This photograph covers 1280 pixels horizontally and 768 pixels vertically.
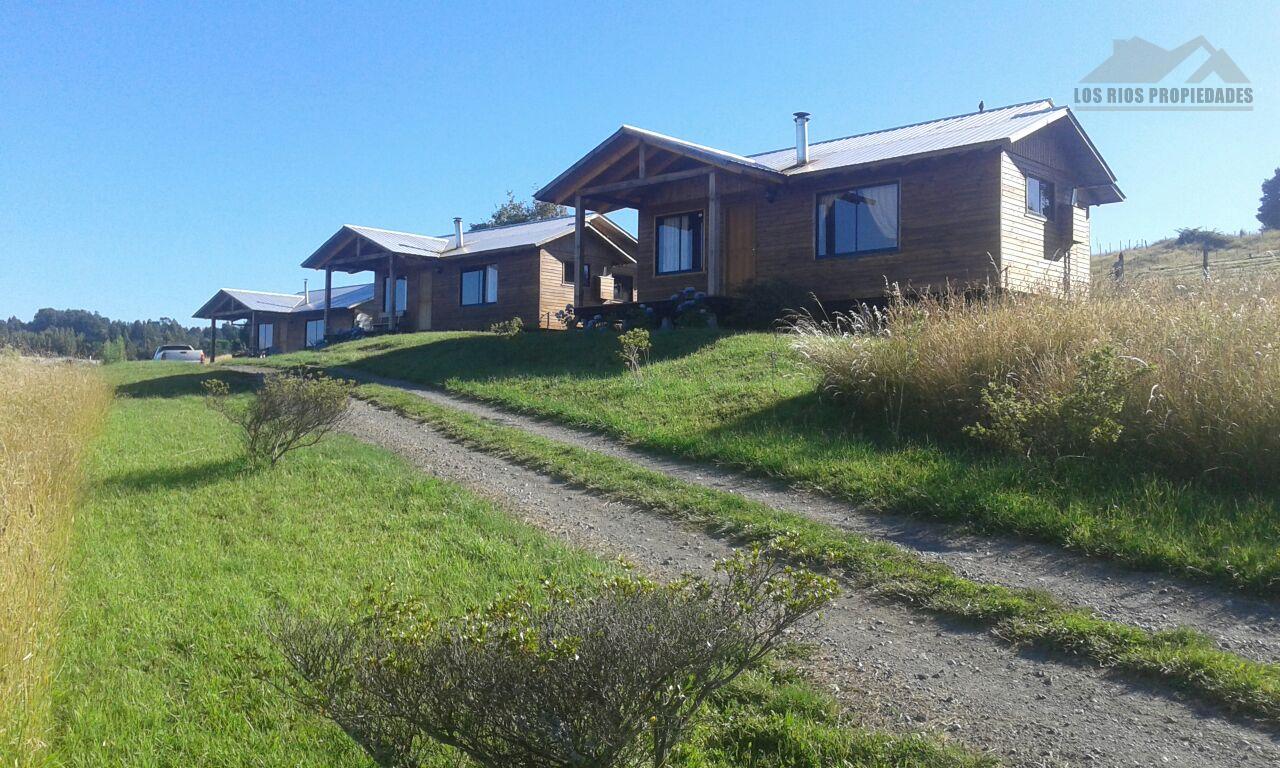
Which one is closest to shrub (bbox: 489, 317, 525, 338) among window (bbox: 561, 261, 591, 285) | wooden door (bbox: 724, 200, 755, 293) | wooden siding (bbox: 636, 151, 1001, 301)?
wooden door (bbox: 724, 200, 755, 293)

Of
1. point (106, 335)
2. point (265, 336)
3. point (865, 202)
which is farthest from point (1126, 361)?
point (106, 335)

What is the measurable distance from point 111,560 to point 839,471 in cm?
535

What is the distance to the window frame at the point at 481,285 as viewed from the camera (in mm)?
29344

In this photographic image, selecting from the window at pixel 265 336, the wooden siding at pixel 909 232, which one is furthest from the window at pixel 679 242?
the window at pixel 265 336

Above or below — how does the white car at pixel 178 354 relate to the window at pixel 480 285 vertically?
below

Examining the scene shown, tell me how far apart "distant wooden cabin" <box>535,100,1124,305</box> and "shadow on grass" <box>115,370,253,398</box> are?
7662 mm

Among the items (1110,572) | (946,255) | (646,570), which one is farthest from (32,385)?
(946,255)

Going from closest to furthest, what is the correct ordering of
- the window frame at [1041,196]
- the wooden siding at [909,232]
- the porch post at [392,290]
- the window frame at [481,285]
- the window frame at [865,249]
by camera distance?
1. the wooden siding at [909,232]
2. the window frame at [865,249]
3. the window frame at [1041,196]
4. the window frame at [481,285]
5. the porch post at [392,290]

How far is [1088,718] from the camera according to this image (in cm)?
372

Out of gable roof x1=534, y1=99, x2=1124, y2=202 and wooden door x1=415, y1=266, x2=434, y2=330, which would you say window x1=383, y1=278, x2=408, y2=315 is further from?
gable roof x1=534, y1=99, x2=1124, y2=202

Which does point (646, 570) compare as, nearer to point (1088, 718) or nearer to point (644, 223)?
point (1088, 718)

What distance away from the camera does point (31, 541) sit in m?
5.29

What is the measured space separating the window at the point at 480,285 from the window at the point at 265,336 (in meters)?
17.6

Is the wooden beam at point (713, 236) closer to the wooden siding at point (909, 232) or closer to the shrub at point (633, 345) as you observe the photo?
the wooden siding at point (909, 232)
